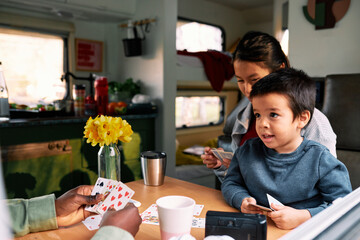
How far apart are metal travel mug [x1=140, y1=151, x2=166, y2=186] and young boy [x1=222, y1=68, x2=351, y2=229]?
1.25 feet

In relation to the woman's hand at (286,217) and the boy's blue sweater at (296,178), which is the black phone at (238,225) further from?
the boy's blue sweater at (296,178)

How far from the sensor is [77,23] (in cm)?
352

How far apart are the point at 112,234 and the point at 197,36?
5505 mm

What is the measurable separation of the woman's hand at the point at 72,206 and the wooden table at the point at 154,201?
2cm

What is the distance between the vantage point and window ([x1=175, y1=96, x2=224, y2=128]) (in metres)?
5.38

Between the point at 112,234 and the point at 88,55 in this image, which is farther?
the point at 88,55

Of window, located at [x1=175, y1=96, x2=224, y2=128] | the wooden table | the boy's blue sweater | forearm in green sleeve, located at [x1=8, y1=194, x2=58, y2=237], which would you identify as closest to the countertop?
the wooden table

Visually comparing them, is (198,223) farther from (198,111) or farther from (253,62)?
(198,111)

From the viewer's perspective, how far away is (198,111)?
5672 mm

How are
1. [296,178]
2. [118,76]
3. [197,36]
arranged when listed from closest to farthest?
[296,178], [118,76], [197,36]

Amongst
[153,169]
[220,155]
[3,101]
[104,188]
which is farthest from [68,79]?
[104,188]

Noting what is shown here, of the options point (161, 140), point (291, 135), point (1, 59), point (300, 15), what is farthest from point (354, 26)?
point (1, 59)

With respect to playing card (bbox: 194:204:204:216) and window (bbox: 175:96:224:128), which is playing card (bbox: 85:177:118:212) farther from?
window (bbox: 175:96:224:128)

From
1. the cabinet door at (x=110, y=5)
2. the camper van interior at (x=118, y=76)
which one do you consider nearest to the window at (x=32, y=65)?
the camper van interior at (x=118, y=76)
